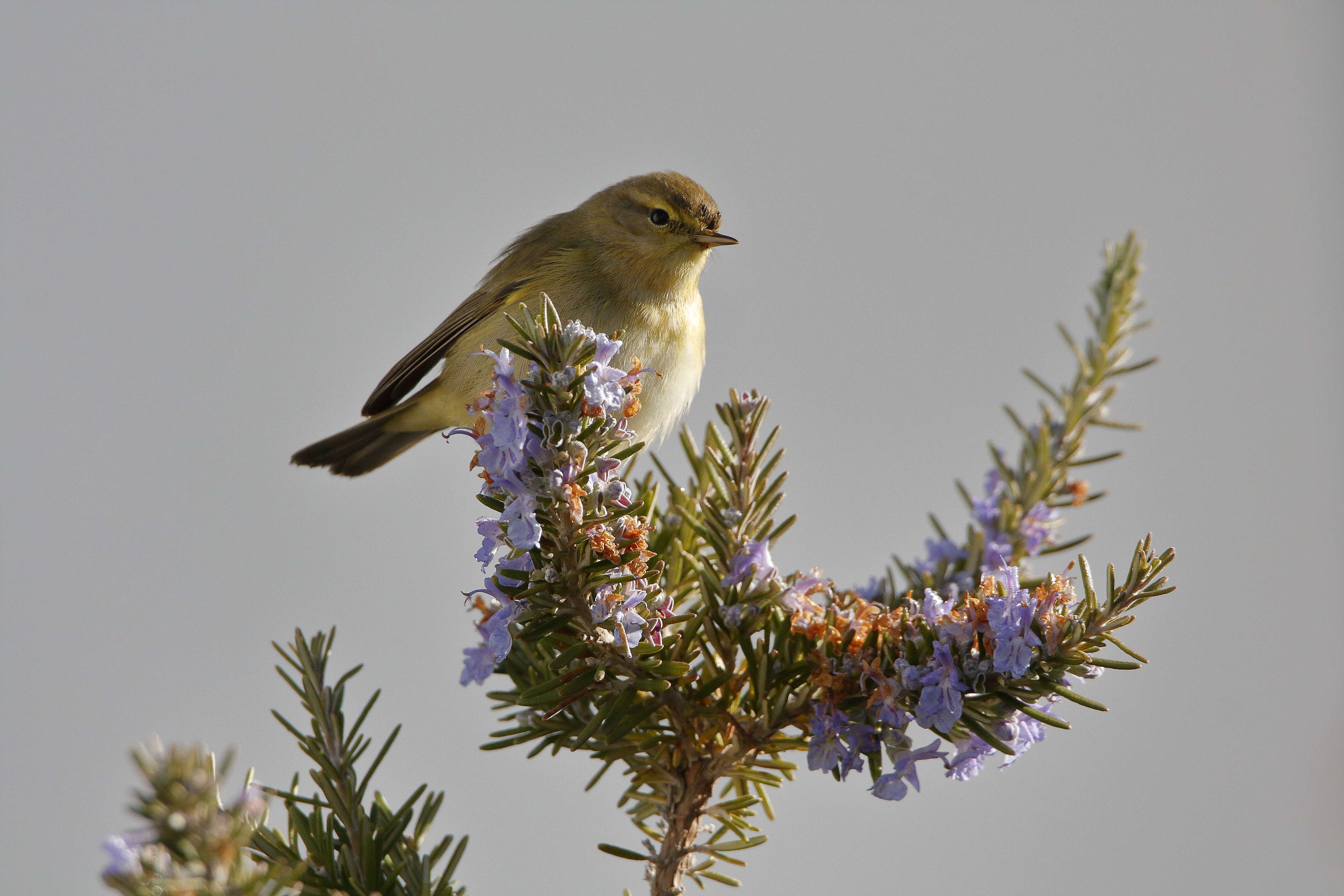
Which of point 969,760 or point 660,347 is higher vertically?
point 660,347

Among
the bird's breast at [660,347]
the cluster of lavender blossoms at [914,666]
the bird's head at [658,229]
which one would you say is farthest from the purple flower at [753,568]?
the bird's head at [658,229]

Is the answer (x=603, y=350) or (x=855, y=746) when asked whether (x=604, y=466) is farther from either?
(x=855, y=746)

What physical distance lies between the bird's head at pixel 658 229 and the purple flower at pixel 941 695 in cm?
179

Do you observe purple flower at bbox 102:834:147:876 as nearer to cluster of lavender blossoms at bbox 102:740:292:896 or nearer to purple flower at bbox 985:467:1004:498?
cluster of lavender blossoms at bbox 102:740:292:896

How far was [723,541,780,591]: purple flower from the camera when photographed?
1.22m

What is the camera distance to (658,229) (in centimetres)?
284

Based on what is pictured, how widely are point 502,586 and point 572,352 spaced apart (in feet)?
0.87

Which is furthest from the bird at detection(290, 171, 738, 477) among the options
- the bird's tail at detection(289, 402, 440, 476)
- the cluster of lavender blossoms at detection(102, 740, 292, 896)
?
the cluster of lavender blossoms at detection(102, 740, 292, 896)

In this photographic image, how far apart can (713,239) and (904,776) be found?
6.30 ft

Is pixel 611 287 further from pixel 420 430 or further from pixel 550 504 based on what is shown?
pixel 550 504

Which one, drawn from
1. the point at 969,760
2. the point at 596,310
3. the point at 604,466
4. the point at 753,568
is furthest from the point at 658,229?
the point at 969,760

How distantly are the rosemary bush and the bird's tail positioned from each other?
1822 millimetres

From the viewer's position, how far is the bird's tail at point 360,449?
3043 mm

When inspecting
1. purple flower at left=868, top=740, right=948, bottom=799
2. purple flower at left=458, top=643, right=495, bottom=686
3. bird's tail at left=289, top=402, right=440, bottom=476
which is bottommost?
purple flower at left=868, top=740, right=948, bottom=799
